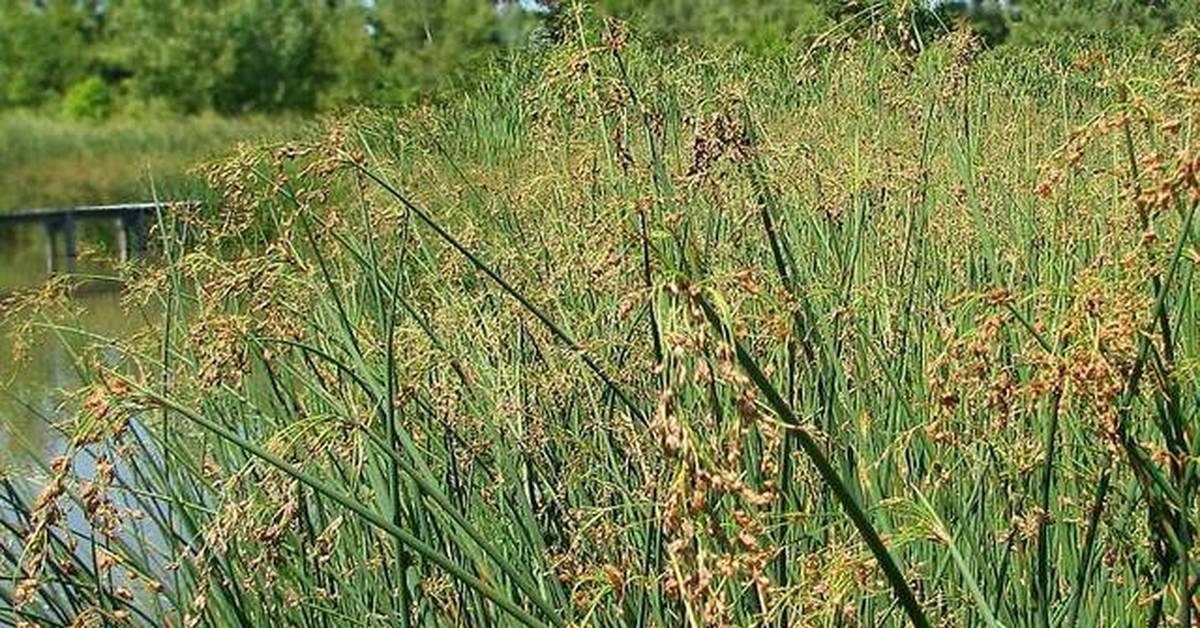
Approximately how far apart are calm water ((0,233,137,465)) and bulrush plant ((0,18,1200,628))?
0.20m

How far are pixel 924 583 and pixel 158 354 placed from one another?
4.48 ft

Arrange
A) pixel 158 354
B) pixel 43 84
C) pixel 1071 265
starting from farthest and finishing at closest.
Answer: pixel 43 84 < pixel 158 354 < pixel 1071 265

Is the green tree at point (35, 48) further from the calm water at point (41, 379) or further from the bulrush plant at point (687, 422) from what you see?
the bulrush plant at point (687, 422)

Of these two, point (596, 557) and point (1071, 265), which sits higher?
point (1071, 265)

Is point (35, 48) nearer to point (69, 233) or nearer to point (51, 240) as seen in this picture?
point (69, 233)

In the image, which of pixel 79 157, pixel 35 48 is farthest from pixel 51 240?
pixel 35 48

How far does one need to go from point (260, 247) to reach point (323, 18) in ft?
30.3

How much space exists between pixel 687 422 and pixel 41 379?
131 inches

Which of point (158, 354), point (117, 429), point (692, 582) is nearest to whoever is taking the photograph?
point (692, 582)

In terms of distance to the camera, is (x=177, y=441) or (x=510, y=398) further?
(x=177, y=441)

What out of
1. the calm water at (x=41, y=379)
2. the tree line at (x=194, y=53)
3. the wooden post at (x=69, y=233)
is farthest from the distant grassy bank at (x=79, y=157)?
the calm water at (x=41, y=379)

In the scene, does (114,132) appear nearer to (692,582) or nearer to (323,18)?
(323,18)

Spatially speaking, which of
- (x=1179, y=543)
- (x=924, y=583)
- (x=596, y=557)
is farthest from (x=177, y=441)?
(x=1179, y=543)

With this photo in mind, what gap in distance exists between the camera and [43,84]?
493 inches
